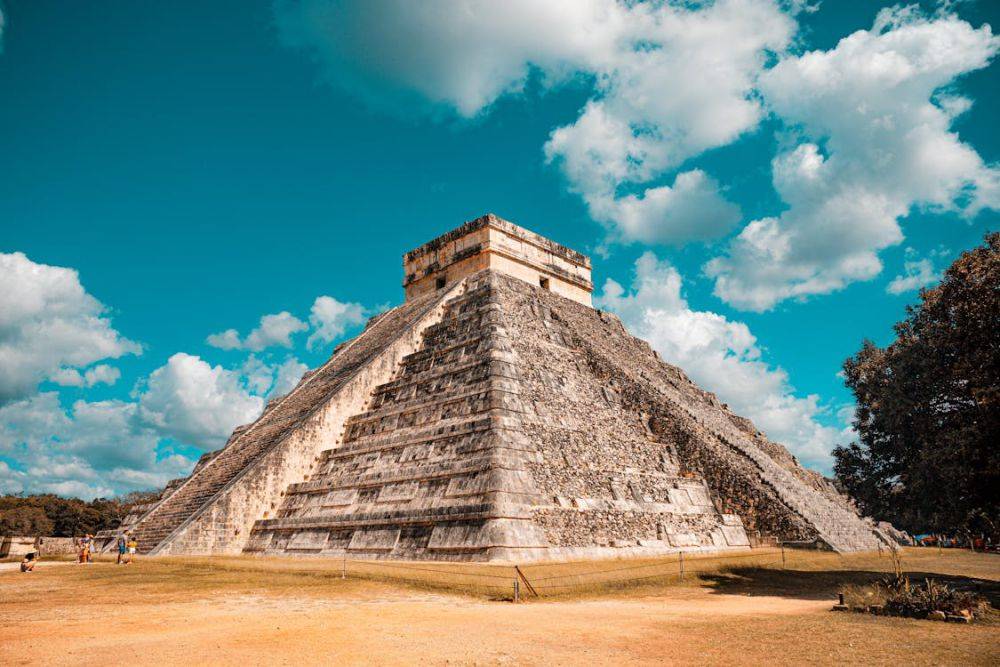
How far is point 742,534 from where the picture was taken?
45.6ft

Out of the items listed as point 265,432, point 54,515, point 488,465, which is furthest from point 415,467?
point 54,515

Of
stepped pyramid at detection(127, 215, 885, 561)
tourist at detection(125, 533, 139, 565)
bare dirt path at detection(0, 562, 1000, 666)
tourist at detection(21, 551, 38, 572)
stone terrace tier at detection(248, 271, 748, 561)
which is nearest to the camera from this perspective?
bare dirt path at detection(0, 562, 1000, 666)

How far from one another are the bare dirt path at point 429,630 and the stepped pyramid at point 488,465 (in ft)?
8.26

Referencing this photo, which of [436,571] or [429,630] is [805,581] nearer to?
[436,571]

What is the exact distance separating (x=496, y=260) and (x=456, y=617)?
51.4ft

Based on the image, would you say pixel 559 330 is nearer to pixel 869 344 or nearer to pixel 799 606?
pixel 799 606

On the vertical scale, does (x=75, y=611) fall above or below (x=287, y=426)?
below

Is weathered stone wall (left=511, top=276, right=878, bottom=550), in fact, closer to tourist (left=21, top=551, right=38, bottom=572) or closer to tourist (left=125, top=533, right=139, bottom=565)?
tourist (left=125, top=533, right=139, bottom=565)

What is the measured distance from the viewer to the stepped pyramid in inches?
443

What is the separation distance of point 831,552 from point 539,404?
6486 mm

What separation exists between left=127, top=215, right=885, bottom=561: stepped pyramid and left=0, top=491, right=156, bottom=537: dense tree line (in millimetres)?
15290

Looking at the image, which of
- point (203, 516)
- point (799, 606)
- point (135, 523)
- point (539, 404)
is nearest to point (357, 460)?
point (203, 516)

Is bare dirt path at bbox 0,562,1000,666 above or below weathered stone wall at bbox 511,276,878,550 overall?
below

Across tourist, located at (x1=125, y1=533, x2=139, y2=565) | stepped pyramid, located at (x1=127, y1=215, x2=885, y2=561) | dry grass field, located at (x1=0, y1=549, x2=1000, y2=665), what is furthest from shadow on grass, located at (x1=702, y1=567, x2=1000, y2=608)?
tourist, located at (x1=125, y1=533, x2=139, y2=565)
